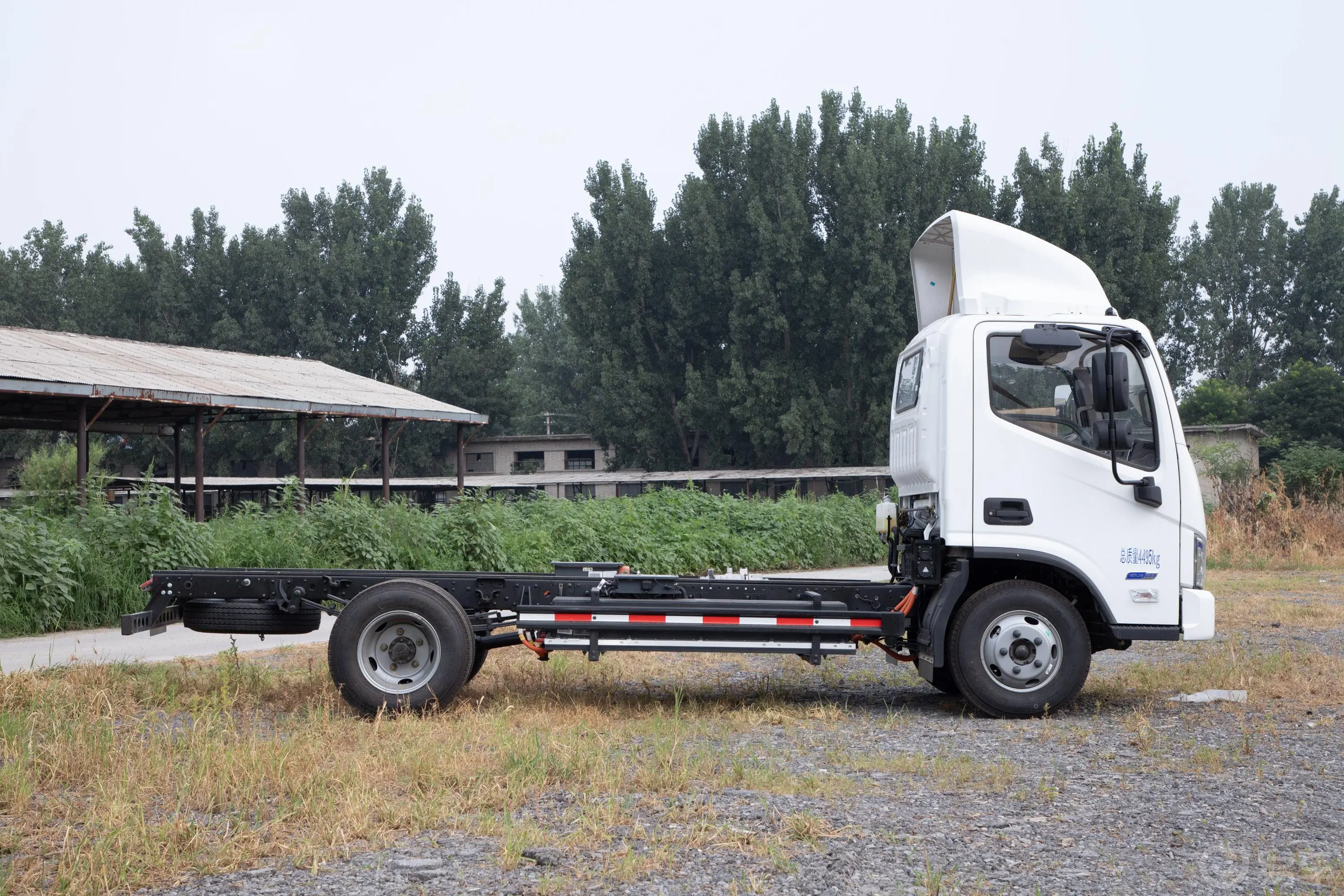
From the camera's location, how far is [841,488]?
154 ft

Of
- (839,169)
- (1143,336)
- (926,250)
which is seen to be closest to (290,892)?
(1143,336)

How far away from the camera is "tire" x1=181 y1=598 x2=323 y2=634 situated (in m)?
8.46

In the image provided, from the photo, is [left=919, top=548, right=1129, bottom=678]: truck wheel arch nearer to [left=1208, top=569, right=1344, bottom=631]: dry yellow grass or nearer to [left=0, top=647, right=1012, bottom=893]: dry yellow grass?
[left=0, top=647, right=1012, bottom=893]: dry yellow grass

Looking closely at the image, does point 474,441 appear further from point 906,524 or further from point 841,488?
point 906,524

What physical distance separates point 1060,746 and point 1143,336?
281 cm

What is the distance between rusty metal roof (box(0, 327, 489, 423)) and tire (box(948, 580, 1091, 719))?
14596mm

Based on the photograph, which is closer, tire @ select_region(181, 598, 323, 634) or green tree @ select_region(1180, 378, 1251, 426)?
tire @ select_region(181, 598, 323, 634)

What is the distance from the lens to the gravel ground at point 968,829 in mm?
4648

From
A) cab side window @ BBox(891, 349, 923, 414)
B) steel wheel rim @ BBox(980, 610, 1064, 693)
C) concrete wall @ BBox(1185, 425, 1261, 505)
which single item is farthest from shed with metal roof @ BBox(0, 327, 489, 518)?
concrete wall @ BBox(1185, 425, 1261, 505)

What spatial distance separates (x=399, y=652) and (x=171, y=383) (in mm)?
14830

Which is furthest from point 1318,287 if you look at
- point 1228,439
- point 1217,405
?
point 1228,439

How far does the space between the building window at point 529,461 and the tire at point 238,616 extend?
56.2 meters

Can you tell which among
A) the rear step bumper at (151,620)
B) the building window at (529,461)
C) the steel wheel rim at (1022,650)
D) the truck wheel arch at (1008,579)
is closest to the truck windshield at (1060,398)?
the truck wheel arch at (1008,579)

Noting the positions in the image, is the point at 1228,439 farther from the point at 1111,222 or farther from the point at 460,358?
the point at 460,358
